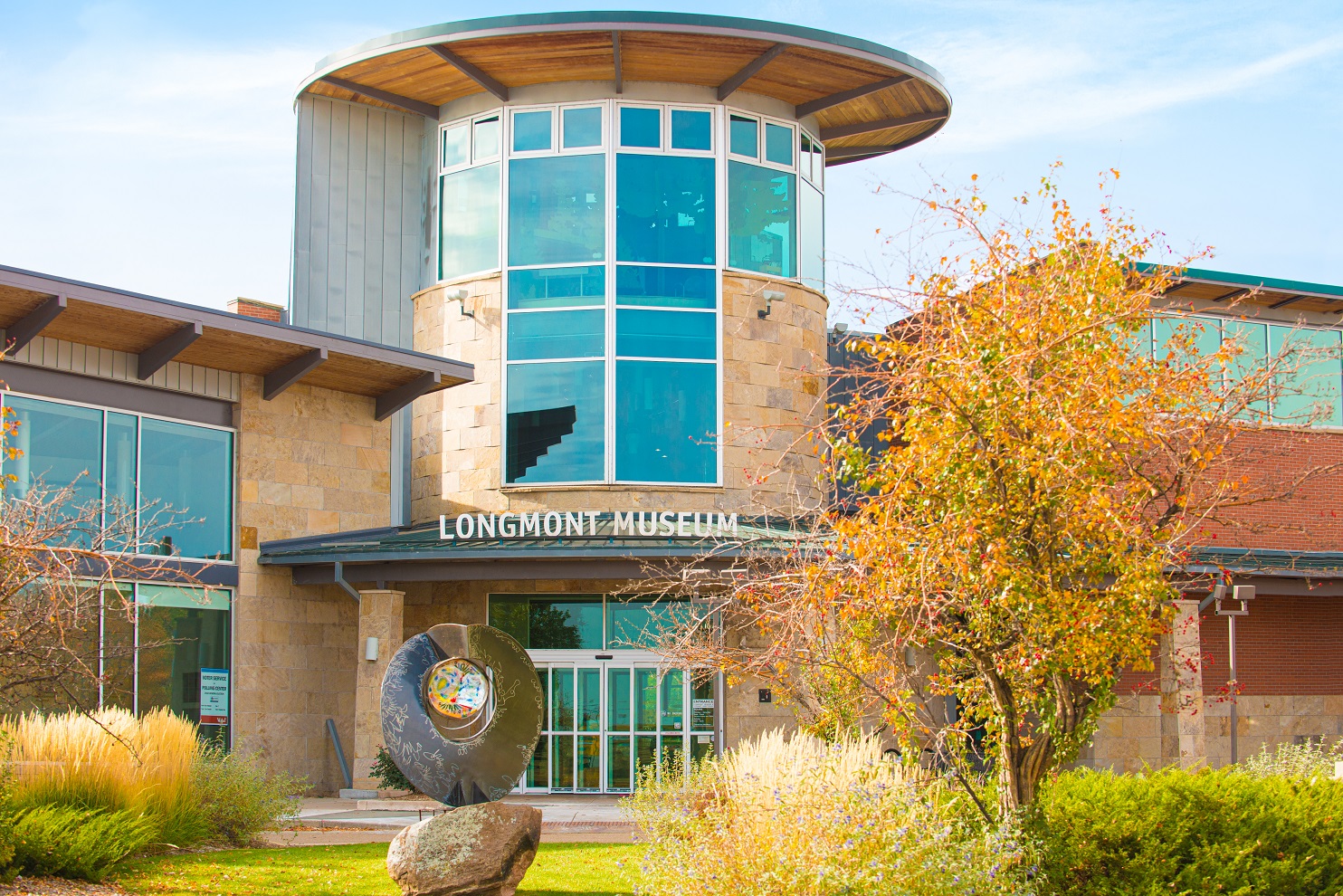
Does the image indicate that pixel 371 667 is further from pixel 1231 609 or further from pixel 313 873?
pixel 1231 609

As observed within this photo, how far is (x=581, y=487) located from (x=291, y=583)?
4.86m

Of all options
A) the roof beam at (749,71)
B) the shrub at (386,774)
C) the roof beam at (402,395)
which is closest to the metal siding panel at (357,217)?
the roof beam at (402,395)

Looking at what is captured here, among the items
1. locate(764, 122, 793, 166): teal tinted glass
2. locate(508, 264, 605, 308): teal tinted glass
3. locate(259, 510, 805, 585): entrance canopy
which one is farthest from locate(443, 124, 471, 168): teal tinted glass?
locate(259, 510, 805, 585): entrance canopy

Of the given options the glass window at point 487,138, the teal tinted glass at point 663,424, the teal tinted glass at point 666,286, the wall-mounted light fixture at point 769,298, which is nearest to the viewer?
the teal tinted glass at point 663,424

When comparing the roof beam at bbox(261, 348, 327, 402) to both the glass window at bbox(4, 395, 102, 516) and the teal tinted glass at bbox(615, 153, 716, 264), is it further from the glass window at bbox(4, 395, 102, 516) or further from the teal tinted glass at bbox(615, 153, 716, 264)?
the teal tinted glass at bbox(615, 153, 716, 264)

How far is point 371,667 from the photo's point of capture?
2080cm

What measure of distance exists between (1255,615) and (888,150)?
11.7 m

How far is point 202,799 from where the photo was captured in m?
13.9

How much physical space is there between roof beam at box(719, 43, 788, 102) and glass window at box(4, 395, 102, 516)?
11.7 metres

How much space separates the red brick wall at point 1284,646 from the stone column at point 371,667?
13438 millimetres

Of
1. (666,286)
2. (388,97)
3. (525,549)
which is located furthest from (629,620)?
(388,97)

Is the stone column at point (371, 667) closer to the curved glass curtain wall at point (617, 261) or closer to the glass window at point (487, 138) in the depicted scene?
the curved glass curtain wall at point (617, 261)

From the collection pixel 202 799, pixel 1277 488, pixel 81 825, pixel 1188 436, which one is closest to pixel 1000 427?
pixel 1188 436

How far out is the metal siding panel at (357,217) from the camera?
85.4 ft
